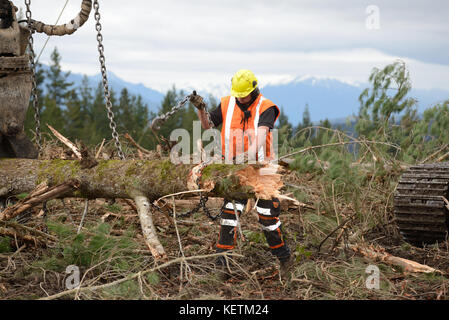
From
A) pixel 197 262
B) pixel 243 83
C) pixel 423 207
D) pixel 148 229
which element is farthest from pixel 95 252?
pixel 423 207

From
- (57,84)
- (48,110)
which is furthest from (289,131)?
(57,84)

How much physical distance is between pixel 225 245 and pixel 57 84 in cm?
6109

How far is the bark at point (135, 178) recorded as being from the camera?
4832 mm

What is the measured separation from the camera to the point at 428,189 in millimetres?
6609

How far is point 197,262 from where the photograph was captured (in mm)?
5613

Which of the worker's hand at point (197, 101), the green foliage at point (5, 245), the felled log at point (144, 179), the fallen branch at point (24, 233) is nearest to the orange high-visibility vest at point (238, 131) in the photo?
the worker's hand at point (197, 101)

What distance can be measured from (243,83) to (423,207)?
9.25 ft

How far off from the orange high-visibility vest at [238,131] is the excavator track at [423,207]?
206 centimetres

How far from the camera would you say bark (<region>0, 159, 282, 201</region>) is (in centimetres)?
483

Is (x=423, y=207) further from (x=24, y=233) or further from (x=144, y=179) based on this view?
(x=24, y=233)

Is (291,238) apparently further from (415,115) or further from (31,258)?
(415,115)

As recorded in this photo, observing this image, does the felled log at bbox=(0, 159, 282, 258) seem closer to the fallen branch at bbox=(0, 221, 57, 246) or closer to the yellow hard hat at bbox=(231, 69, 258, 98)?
the fallen branch at bbox=(0, 221, 57, 246)

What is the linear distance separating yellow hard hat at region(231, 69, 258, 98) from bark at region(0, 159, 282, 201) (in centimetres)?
95

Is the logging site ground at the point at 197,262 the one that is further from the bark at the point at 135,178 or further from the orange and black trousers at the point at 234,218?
the bark at the point at 135,178
